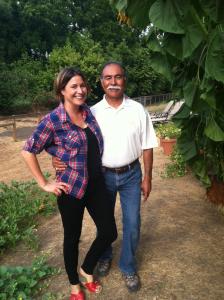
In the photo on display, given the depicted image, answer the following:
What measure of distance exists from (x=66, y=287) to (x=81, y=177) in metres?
1.18

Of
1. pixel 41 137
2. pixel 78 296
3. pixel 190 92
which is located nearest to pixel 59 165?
pixel 41 137

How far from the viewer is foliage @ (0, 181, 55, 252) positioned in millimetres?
4664

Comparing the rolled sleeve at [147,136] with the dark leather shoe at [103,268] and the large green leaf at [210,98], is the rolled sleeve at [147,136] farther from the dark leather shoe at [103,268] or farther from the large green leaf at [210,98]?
the large green leaf at [210,98]

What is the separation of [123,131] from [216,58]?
175cm

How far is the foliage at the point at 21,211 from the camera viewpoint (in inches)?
184

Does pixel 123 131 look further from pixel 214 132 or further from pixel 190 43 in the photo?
pixel 190 43

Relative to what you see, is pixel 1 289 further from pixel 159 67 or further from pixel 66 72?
pixel 159 67

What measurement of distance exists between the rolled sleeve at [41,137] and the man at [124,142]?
43 centimetres

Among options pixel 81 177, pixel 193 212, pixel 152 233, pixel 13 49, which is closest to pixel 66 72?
pixel 81 177

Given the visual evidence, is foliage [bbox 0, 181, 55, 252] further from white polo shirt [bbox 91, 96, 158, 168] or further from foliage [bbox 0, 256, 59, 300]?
white polo shirt [bbox 91, 96, 158, 168]

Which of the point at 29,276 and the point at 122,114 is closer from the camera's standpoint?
the point at 122,114

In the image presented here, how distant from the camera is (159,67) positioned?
1619mm

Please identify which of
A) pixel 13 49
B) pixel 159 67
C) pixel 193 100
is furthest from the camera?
pixel 13 49

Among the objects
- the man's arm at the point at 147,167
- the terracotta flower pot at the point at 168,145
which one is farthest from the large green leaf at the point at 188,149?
the terracotta flower pot at the point at 168,145
